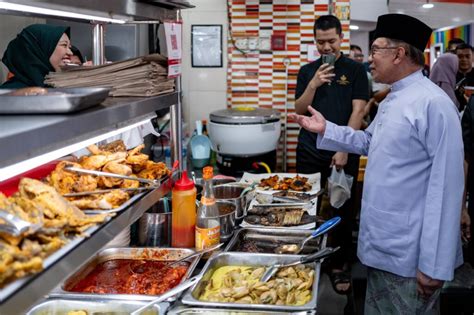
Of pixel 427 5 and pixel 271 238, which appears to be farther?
pixel 427 5

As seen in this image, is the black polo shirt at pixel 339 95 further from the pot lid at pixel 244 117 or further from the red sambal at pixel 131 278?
the red sambal at pixel 131 278

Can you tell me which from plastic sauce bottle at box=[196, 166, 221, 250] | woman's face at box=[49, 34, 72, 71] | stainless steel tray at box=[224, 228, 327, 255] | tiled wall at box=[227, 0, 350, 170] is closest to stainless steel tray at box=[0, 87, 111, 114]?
plastic sauce bottle at box=[196, 166, 221, 250]

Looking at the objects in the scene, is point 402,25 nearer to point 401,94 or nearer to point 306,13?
point 401,94

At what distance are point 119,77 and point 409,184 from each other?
4.58 ft

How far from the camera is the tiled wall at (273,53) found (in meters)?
5.27

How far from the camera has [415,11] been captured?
29.8ft

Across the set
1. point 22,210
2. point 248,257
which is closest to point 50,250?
point 22,210

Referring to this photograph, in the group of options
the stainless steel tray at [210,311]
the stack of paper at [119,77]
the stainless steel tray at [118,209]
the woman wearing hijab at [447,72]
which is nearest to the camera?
the stainless steel tray at [118,209]

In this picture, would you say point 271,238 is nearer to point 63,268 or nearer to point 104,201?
point 104,201

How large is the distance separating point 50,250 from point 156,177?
925mm

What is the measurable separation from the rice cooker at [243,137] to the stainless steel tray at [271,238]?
6.36 feet

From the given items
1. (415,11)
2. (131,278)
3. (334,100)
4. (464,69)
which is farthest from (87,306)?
(415,11)

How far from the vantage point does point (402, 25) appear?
8.25ft

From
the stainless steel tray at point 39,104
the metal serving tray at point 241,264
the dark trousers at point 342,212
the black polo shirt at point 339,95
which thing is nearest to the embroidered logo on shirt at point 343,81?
the black polo shirt at point 339,95
